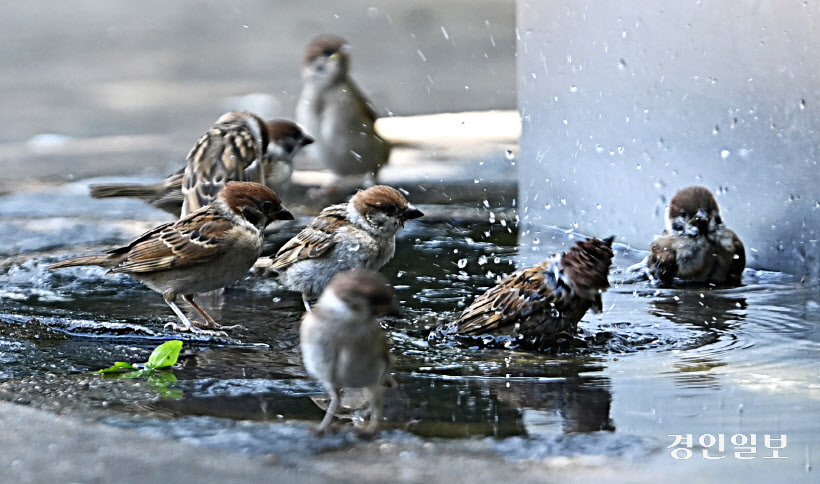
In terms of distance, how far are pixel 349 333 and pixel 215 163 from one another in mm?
3350

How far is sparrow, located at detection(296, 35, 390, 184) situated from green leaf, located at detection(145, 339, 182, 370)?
173 inches

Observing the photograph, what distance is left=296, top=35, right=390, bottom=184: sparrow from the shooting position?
884 cm

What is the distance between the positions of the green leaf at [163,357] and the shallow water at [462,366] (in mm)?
51

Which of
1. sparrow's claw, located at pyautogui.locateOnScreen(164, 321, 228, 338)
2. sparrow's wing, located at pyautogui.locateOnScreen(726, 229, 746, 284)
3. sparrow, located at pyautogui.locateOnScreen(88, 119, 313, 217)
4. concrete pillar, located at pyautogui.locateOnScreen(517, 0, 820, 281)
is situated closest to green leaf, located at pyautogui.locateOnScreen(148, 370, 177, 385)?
sparrow's claw, located at pyautogui.locateOnScreen(164, 321, 228, 338)

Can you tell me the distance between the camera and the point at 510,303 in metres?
4.95

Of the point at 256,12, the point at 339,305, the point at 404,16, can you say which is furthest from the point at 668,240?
the point at 256,12

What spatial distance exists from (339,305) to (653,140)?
3.97m

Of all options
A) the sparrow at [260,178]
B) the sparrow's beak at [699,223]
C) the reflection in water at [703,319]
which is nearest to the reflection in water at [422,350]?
the reflection in water at [703,319]

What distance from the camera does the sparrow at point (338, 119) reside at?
8844 mm

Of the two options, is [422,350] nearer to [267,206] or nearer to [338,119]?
[267,206]

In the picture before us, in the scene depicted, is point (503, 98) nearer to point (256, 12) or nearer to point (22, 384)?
point (256, 12)

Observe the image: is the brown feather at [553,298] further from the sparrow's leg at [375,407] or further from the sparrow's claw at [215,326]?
the sparrow's leg at [375,407]

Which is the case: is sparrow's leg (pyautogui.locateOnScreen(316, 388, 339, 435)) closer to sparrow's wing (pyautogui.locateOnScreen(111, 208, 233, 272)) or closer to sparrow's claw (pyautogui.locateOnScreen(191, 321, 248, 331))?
sparrow's claw (pyautogui.locateOnScreen(191, 321, 248, 331))

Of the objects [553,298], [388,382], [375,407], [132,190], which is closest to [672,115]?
[553,298]
